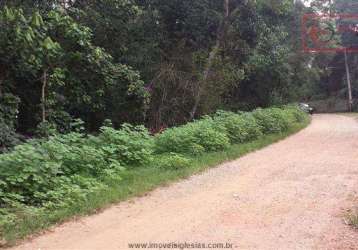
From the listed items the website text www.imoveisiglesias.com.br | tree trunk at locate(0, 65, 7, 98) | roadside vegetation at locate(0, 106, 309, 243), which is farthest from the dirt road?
tree trunk at locate(0, 65, 7, 98)

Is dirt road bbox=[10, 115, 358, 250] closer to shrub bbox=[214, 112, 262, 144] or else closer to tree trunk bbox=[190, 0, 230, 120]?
shrub bbox=[214, 112, 262, 144]

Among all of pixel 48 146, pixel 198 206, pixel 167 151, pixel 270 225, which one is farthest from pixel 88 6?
pixel 270 225

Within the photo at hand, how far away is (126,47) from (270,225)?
1394cm

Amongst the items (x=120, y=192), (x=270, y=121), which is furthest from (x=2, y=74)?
(x=270, y=121)

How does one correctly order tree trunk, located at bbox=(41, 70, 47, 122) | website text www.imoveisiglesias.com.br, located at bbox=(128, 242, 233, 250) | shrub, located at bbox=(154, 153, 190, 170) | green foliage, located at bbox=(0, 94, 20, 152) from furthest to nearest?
tree trunk, located at bbox=(41, 70, 47, 122) < green foliage, located at bbox=(0, 94, 20, 152) < shrub, located at bbox=(154, 153, 190, 170) < website text www.imoveisiglesias.com.br, located at bbox=(128, 242, 233, 250)

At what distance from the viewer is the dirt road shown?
5598mm

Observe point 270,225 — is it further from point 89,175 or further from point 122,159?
point 122,159

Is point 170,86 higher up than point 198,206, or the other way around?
point 170,86

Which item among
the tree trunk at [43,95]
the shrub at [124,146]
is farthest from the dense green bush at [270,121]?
the tree trunk at [43,95]

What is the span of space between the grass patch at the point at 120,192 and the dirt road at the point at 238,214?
0.21 meters

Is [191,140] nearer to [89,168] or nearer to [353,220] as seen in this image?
[89,168]

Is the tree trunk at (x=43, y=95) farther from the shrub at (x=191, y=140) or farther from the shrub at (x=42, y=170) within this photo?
the shrub at (x=42, y=170)

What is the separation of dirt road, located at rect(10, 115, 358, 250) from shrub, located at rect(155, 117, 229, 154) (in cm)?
156

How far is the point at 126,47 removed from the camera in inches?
743
